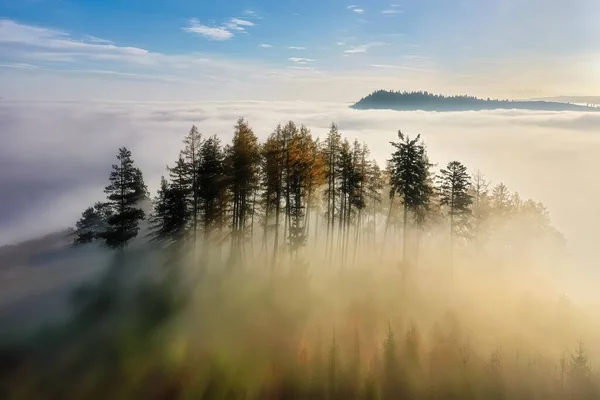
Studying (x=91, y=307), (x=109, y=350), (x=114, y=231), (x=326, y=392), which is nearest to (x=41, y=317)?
(x=91, y=307)

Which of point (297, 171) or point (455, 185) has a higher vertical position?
point (297, 171)

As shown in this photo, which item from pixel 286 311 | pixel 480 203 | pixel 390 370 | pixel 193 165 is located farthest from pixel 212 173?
pixel 480 203

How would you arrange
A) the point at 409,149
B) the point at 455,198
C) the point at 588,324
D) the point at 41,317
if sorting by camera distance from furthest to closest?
the point at 455,198 → the point at 409,149 → the point at 588,324 → the point at 41,317

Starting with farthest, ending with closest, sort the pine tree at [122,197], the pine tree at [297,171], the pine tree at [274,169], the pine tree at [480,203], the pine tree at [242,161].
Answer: the pine tree at [480,203] → the pine tree at [122,197] → the pine tree at [242,161] → the pine tree at [297,171] → the pine tree at [274,169]

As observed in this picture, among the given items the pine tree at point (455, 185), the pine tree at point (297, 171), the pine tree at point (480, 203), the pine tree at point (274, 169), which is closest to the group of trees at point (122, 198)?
the pine tree at point (274, 169)

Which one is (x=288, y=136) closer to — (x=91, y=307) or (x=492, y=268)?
(x=91, y=307)

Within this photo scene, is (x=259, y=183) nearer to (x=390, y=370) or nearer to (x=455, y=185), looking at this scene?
(x=455, y=185)

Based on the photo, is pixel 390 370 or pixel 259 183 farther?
pixel 259 183

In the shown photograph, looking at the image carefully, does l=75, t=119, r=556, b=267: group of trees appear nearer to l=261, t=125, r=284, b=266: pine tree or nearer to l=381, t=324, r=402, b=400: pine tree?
l=261, t=125, r=284, b=266: pine tree

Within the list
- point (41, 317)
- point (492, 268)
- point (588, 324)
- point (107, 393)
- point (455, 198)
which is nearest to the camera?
point (107, 393)

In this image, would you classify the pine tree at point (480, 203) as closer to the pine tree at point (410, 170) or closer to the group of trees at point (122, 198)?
the pine tree at point (410, 170)

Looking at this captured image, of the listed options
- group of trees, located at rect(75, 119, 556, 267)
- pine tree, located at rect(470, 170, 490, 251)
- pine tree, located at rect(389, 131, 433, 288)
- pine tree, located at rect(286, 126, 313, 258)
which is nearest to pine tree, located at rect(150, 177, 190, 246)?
group of trees, located at rect(75, 119, 556, 267)

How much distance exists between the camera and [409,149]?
44.0 meters

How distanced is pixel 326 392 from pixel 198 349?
32.0 ft
